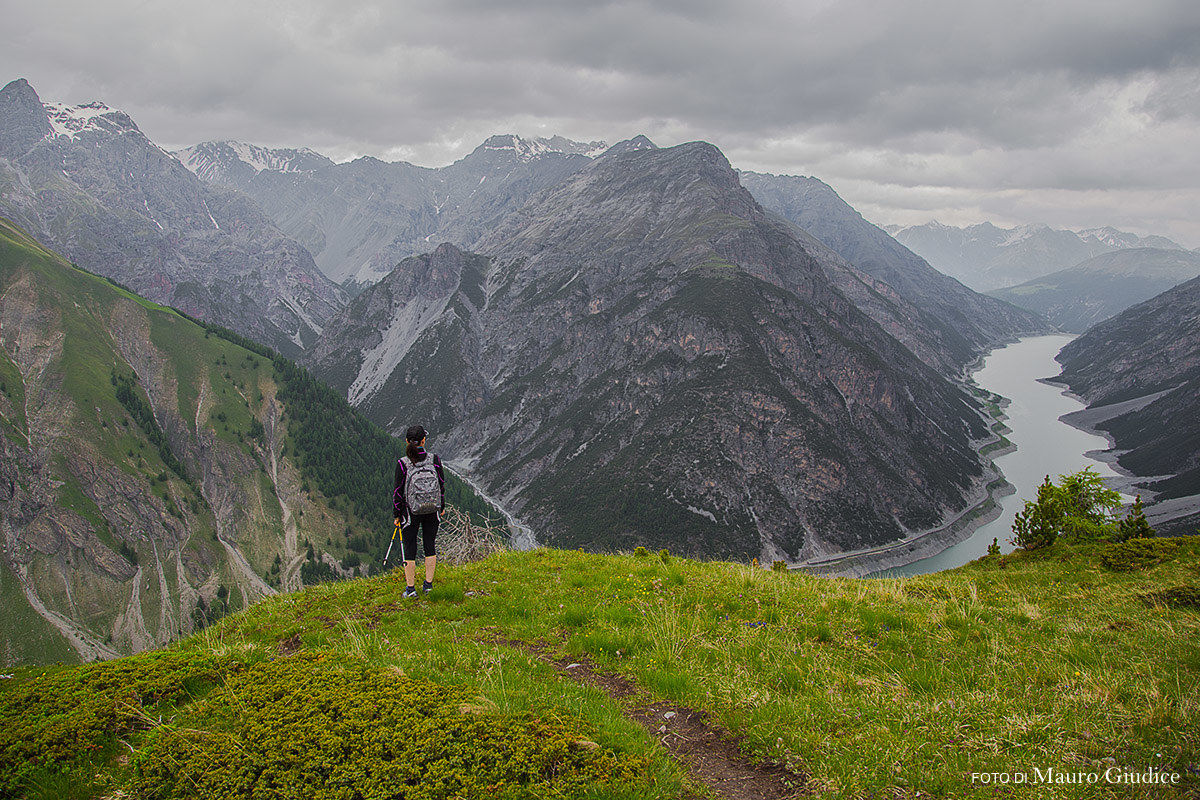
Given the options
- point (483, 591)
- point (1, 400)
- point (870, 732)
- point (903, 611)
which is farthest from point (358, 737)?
point (1, 400)

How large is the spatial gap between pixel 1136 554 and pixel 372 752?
22.9 metres

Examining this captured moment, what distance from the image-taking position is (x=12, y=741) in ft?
19.6

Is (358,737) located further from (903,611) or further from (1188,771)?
(903,611)

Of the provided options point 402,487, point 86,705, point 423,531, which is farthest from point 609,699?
point 402,487

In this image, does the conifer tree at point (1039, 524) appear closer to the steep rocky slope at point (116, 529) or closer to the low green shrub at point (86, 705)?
the low green shrub at point (86, 705)

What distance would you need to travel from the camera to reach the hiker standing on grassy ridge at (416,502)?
13078 mm

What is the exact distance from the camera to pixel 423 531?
13281 mm

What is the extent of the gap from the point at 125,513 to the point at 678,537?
6785 inches

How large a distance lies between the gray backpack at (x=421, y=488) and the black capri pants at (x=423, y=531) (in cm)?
23

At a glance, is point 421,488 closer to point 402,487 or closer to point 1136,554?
point 402,487

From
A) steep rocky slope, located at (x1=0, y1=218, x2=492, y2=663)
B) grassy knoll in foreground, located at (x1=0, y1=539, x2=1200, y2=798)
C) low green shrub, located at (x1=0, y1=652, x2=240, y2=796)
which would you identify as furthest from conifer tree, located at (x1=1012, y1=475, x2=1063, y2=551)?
steep rocky slope, located at (x1=0, y1=218, x2=492, y2=663)

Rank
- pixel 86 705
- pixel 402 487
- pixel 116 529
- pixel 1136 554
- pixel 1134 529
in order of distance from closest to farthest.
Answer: pixel 86 705, pixel 402 487, pixel 1136 554, pixel 1134 529, pixel 116 529

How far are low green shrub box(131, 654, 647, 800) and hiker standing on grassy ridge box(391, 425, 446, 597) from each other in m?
6.49

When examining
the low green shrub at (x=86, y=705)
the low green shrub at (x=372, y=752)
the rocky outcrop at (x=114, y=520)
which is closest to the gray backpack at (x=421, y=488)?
the low green shrub at (x=86, y=705)
